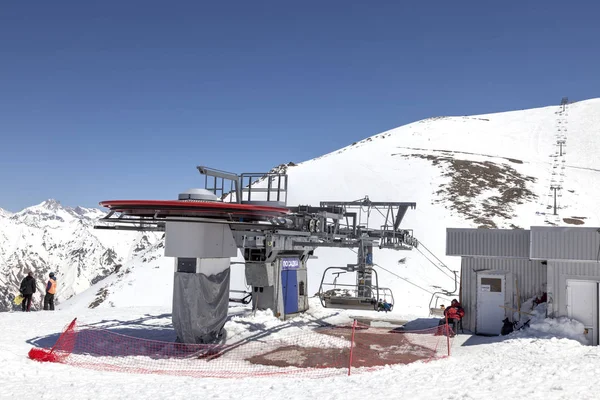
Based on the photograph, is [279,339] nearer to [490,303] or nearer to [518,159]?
[490,303]

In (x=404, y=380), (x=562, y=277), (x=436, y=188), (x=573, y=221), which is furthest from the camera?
(x=436, y=188)

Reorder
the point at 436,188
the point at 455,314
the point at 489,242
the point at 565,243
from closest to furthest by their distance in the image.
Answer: the point at 565,243
the point at 455,314
the point at 489,242
the point at 436,188

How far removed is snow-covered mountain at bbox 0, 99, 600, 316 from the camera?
45.3 m

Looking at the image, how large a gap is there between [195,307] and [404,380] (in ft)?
23.3

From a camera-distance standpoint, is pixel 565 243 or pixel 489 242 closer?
A: pixel 565 243

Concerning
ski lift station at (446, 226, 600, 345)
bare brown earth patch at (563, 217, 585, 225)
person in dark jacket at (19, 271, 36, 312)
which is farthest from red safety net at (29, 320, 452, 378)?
bare brown earth patch at (563, 217, 585, 225)

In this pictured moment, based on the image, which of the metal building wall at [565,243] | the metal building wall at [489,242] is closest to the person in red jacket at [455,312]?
the metal building wall at [489,242]

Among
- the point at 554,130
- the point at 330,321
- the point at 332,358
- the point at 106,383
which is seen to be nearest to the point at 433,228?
the point at 330,321

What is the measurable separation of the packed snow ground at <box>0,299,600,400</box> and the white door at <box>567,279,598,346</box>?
1.65 ft

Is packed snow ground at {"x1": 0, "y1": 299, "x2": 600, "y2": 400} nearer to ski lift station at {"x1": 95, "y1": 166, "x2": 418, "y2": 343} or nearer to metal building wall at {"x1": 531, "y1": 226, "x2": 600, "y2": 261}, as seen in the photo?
metal building wall at {"x1": 531, "y1": 226, "x2": 600, "y2": 261}

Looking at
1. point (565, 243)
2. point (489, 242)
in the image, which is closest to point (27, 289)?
point (489, 242)

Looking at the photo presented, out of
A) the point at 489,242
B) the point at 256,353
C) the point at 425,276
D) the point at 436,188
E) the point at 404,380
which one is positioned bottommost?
the point at 256,353

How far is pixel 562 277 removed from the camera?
62.5 feet

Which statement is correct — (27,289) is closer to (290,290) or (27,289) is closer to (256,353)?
(290,290)
